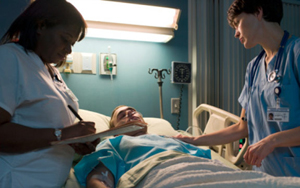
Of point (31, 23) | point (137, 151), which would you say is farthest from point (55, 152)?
point (31, 23)

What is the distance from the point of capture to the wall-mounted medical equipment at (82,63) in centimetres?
219

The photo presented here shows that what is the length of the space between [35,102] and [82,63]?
1397 mm

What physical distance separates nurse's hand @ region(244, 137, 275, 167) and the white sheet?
0.99 ft

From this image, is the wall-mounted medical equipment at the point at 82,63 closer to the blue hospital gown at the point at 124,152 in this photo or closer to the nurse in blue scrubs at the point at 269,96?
the blue hospital gown at the point at 124,152

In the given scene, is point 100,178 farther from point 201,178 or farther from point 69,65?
point 69,65

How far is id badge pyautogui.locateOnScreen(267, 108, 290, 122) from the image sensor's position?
121 centimetres

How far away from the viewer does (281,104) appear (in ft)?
4.05

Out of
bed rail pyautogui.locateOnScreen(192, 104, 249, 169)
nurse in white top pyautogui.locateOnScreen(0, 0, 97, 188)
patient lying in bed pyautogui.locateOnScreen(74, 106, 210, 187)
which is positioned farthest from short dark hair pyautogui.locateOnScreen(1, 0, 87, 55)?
bed rail pyautogui.locateOnScreen(192, 104, 249, 169)

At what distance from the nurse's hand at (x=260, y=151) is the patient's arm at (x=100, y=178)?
702 millimetres

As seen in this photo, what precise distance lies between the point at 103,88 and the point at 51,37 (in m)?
1.34

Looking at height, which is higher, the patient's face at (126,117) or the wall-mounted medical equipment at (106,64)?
the wall-mounted medical equipment at (106,64)


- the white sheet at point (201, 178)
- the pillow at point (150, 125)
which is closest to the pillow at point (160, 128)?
the pillow at point (150, 125)

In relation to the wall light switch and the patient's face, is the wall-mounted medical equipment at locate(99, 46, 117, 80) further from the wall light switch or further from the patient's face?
the patient's face

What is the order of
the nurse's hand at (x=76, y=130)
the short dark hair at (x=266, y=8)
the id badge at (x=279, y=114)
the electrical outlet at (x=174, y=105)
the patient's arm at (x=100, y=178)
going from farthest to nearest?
the electrical outlet at (x=174, y=105), the short dark hair at (x=266, y=8), the id badge at (x=279, y=114), the patient's arm at (x=100, y=178), the nurse's hand at (x=76, y=130)
